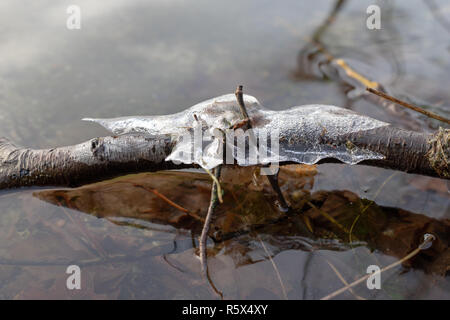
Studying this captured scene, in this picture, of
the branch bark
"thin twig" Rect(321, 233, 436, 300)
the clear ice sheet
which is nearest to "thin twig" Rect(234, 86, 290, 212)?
the clear ice sheet

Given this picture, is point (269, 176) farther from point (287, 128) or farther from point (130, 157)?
point (130, 157)

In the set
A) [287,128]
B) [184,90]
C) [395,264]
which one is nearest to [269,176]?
[287,128]

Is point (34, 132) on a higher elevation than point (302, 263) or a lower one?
higher

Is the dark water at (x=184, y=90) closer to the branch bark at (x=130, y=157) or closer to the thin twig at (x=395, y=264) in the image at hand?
the thin twig at (x=395, y=264)

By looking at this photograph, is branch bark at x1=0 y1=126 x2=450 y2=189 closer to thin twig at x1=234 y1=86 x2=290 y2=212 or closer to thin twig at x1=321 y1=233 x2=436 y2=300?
thin twig at x1=234 y1=86 x2=290 y2=212

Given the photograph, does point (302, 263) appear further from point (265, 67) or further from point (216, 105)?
point (265, 67)

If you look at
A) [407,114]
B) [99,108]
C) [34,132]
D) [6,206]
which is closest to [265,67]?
[407,114]
